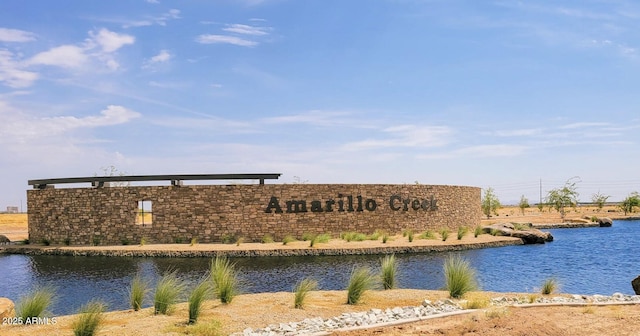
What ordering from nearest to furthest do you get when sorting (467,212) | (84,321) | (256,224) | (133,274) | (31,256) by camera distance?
1. (84,321)
2. (133,274)
3. (31,256)
4. (256,224)
5. (467,212)

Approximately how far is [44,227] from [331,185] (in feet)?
50.3

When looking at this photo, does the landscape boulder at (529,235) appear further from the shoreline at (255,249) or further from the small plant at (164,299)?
the small plant at (164,299)

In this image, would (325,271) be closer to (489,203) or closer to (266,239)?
(266,239)

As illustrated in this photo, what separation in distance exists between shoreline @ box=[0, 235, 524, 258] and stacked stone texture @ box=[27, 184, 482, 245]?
1578mm

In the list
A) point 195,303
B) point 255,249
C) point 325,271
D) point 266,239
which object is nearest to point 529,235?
point 266,239

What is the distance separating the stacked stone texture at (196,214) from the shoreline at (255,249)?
1.58 meters

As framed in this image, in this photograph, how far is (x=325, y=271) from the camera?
17.1 m

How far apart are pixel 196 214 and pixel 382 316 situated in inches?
765

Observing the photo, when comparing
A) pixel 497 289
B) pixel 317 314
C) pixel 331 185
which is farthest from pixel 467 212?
pixel 317 314

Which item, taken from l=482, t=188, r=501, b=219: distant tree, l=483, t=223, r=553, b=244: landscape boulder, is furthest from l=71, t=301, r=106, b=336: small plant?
l=482, t=188, r=501, b=219: distant tree

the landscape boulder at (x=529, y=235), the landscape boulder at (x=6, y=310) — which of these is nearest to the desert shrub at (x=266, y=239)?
the landscape boulder at (x=529, y=235)

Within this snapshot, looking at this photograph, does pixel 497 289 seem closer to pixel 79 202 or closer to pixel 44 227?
pixel 79 202

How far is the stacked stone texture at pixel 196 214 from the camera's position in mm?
26672

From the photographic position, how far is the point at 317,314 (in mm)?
9250
